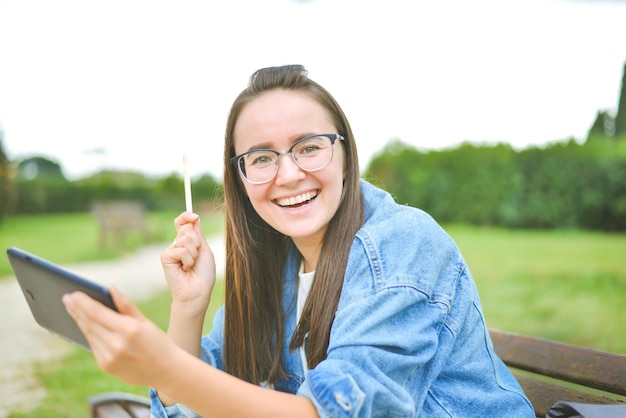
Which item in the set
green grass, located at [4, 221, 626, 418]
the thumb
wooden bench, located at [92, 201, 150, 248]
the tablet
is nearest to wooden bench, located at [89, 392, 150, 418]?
the tablet

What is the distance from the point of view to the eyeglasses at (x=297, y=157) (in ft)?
5.49

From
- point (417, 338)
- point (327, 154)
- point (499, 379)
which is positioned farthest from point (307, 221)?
point (499, 379)

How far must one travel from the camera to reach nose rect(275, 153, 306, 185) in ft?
5.44

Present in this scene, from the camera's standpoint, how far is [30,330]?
6.24 m

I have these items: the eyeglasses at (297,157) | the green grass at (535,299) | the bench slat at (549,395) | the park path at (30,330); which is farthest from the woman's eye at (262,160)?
the park path at (30,330)

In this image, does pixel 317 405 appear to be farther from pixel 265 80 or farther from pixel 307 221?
pixel 265 80

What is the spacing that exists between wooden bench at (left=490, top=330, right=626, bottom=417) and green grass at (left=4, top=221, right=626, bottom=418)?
121 inches

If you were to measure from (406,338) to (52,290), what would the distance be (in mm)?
785

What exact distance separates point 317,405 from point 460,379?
0.55 m

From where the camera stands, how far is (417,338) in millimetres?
1334

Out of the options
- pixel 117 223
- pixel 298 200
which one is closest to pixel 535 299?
pixel 298 200

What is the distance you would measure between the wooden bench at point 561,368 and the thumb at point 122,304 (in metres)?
1.45

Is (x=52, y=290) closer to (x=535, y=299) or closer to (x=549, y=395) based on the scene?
(x=549, y=395)

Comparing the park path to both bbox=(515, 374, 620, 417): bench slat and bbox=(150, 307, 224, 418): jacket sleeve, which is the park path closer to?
bbox=(150, 307, 224, 418): jacket sleeve
